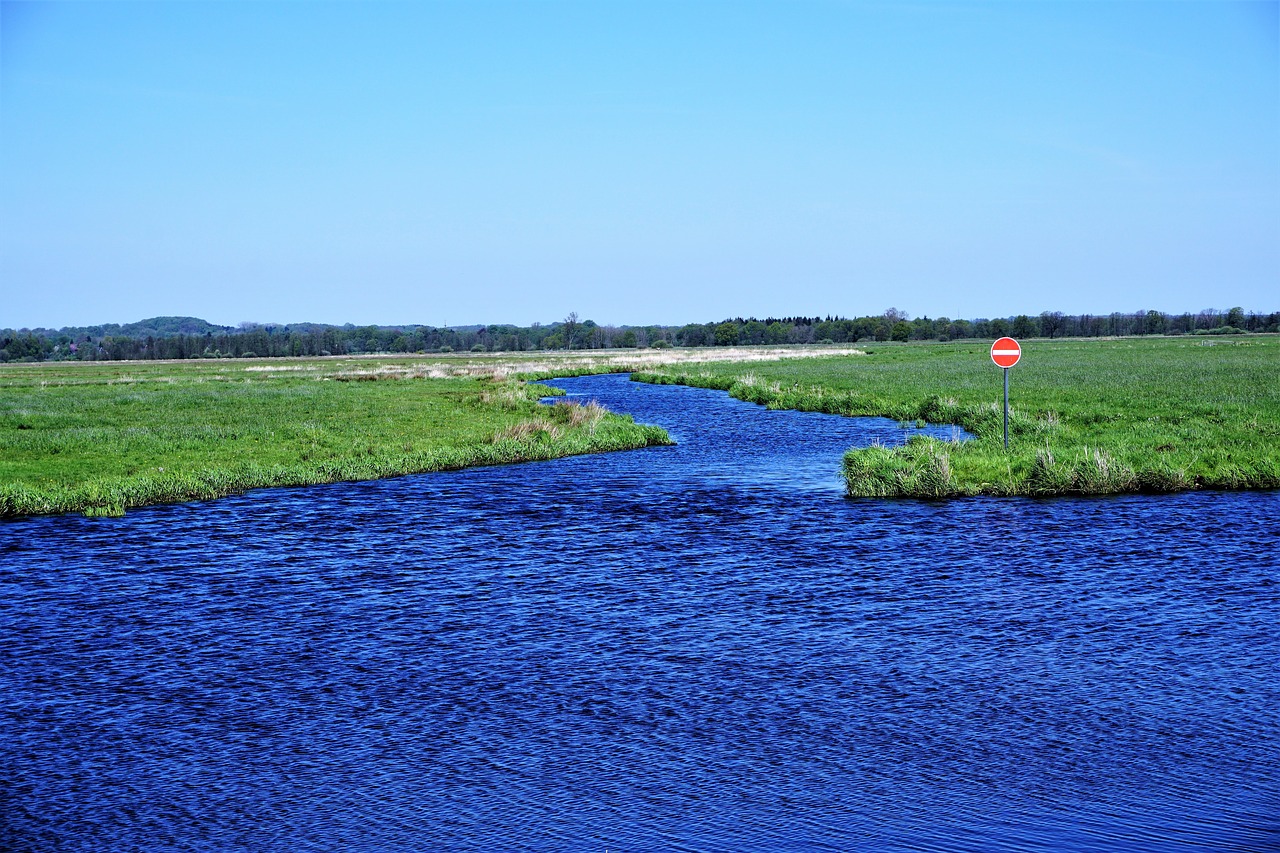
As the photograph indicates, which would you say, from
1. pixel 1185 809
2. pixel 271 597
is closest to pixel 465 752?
pixel 1185 809

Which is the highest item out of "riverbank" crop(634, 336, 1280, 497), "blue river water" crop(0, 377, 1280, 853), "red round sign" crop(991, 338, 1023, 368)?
"red round sign" crop(991, 338, 1023, 368)

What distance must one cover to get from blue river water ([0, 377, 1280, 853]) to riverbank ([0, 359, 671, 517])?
208 inches

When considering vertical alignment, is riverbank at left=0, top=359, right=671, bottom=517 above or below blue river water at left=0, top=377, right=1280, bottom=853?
above

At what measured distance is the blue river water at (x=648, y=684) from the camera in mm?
8977

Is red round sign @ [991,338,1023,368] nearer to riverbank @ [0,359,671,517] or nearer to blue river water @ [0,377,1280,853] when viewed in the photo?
blue river water @ [0,377,1280,853]

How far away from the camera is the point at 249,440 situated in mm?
39031

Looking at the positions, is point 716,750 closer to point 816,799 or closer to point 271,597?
point 816,799

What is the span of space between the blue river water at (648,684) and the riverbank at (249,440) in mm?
5291

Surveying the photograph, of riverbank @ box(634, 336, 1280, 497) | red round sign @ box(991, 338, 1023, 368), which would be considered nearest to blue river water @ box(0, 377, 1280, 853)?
riverbank @ box(634, 336, 1280, 497)

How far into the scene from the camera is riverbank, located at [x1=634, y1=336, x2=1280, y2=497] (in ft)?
88.8

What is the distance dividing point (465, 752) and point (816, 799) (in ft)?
11.6

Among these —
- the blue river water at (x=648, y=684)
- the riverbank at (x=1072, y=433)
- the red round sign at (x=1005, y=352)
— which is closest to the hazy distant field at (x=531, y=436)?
the riverbank at (x=1072, y=433)

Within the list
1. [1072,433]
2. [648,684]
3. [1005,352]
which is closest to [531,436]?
[1005,352]

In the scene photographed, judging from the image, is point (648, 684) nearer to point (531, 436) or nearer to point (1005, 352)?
point (1005, 352)
